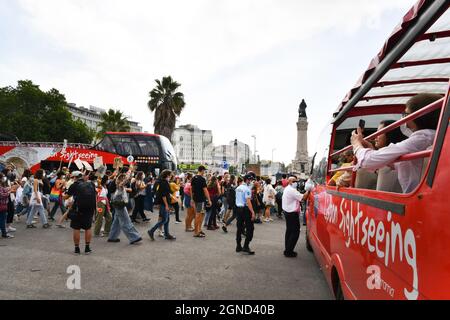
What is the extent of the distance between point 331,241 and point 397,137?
1470 millimetres

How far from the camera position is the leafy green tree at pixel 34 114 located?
40781mm

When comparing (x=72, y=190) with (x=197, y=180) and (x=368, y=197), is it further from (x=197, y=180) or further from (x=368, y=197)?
(x=368, y=197)

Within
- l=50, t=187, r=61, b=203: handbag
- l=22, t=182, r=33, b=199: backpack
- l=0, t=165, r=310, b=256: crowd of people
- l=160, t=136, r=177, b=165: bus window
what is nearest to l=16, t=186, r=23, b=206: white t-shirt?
l=0, t=165, r=310, b=256: crowd of people

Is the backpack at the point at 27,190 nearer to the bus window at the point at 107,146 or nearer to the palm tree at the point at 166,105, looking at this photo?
the bus window at the point at 107,146

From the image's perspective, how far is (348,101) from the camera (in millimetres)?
3551

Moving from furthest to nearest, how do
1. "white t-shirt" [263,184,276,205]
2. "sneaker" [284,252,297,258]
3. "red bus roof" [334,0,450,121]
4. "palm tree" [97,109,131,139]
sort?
"palm tree" [97,109,131,139], "white t-shirt" [263,184,276,205], "sneaker" [284,252,297,258], "red bus roof" [334,0,450,121]

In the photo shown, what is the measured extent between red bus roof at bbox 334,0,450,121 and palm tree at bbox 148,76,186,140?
28.7 meters

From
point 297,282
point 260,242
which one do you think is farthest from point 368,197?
point 260,242

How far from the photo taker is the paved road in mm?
4328

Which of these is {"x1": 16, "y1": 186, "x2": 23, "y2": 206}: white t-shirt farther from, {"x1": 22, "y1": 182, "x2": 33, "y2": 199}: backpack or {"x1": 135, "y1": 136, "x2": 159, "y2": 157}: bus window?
{"x1": 135, "y1": 136, "x2": 159, "y2": 157}: bus window

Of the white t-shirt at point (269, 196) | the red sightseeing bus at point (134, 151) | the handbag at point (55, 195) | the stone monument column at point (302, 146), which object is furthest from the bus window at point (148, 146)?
the stone monument column at point (302, 146)

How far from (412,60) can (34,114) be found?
49.5 m

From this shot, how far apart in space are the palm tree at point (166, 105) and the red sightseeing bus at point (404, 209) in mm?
28949
